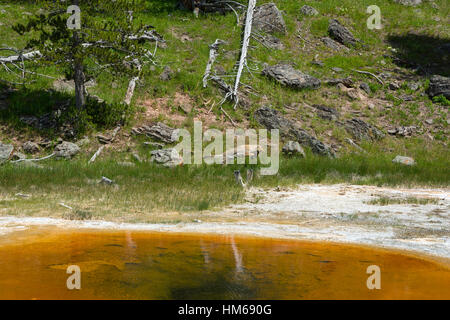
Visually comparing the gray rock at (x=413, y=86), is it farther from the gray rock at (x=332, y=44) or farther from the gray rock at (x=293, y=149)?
the gray rock at (x=293, y=149)

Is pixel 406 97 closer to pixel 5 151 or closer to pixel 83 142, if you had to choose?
pixel 83 142

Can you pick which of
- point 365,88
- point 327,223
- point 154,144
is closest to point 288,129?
point 154,144

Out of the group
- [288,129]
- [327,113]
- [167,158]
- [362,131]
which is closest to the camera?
[167,158]

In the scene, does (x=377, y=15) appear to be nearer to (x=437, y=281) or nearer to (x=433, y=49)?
(x=433, y=49)

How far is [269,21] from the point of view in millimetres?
31953

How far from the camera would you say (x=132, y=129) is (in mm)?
22109

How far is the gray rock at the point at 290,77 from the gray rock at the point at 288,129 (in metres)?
3.15

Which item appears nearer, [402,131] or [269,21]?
[402,131]

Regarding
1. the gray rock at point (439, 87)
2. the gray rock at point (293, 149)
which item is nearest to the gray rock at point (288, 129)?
the gray rock at point (293, 149)

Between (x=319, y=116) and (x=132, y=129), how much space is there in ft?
30.9

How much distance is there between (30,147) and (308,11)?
21.5 metres
